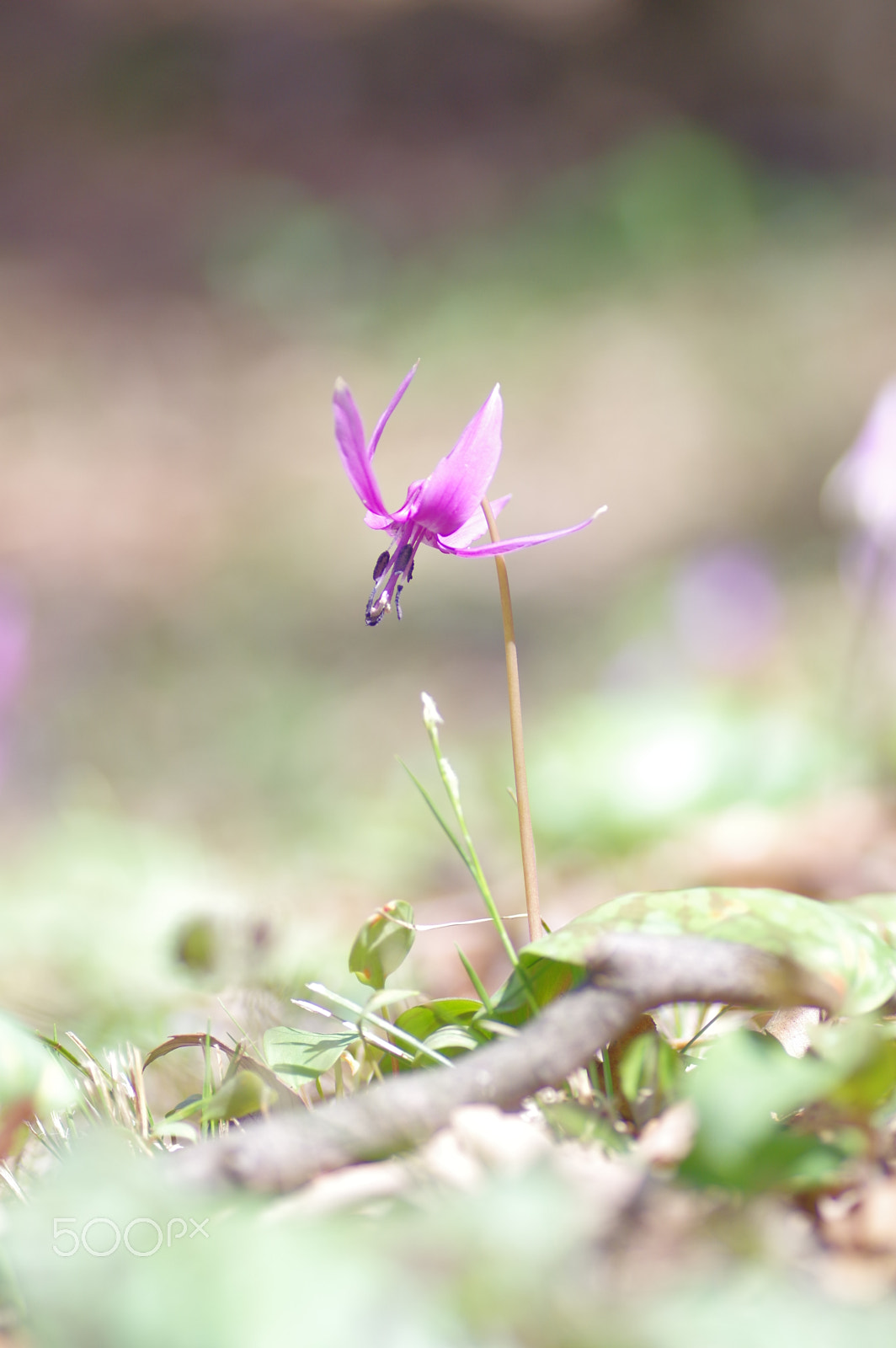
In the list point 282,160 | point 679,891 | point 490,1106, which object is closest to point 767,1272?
point 490,1106

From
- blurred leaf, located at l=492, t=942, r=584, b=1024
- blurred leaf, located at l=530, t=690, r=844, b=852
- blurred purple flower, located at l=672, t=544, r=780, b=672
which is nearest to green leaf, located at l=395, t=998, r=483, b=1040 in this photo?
blurred leaf, located at l=492, t=942, r=584, b=1024

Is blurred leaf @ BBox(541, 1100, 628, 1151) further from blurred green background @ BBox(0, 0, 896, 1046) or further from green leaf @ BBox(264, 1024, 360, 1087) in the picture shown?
blurred green background @ BBox(0, 0, 896, 1046)

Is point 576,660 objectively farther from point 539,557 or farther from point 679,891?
point 679,891

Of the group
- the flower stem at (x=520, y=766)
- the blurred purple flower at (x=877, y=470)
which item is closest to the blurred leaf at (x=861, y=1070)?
the flower stem at (x=520, y=766)

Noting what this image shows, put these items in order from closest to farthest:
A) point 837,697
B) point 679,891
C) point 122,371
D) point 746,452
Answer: point 679,891 → point 837,697 → point 746,452 → point 122,371

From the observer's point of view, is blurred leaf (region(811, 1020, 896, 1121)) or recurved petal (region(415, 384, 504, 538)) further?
recurved petal (region(415, 384, 504, 538))

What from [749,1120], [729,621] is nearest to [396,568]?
[749,1120]
